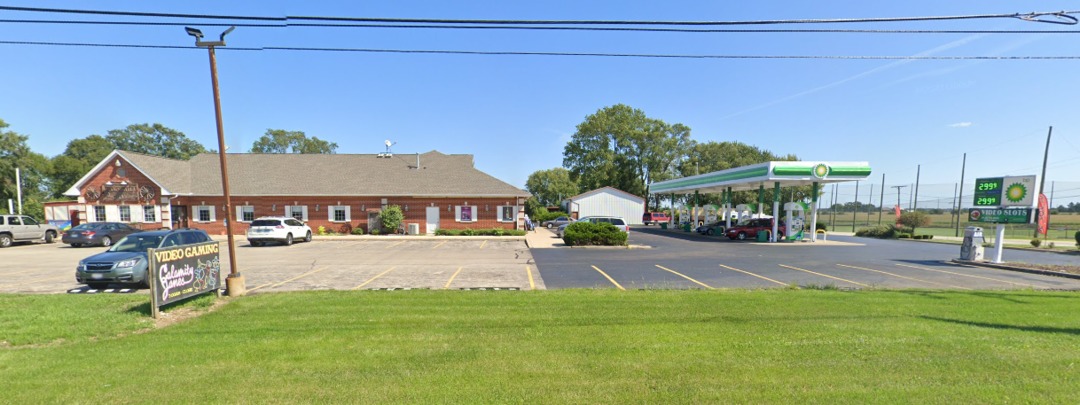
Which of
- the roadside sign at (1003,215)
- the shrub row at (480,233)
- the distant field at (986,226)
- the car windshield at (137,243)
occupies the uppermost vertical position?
the roadside sign at (1003,215)

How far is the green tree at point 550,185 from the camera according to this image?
80.1 meters

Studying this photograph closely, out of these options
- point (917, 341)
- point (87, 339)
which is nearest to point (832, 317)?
point (917, 341)

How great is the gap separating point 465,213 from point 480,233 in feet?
8.76

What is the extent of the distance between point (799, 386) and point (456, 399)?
3246 mm

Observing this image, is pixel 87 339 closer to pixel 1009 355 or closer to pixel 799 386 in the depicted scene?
pixel 799 386

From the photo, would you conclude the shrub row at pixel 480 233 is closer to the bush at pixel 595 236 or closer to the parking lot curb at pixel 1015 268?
the bush at pixel 595 236

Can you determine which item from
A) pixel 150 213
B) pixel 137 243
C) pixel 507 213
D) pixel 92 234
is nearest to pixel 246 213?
pixel 150 213

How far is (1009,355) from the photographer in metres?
4.67

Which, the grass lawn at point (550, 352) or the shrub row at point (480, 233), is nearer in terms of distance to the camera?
the grass lawn at point (550, 352)

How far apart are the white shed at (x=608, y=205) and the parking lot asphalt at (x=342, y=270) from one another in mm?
32636

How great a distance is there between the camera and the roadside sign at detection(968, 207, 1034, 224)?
1578cm

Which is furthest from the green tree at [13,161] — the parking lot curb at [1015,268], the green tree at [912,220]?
the green tree at [912,220]

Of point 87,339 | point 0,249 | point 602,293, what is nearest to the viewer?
point 87,339

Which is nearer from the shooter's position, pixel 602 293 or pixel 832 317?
pixel 832 317
